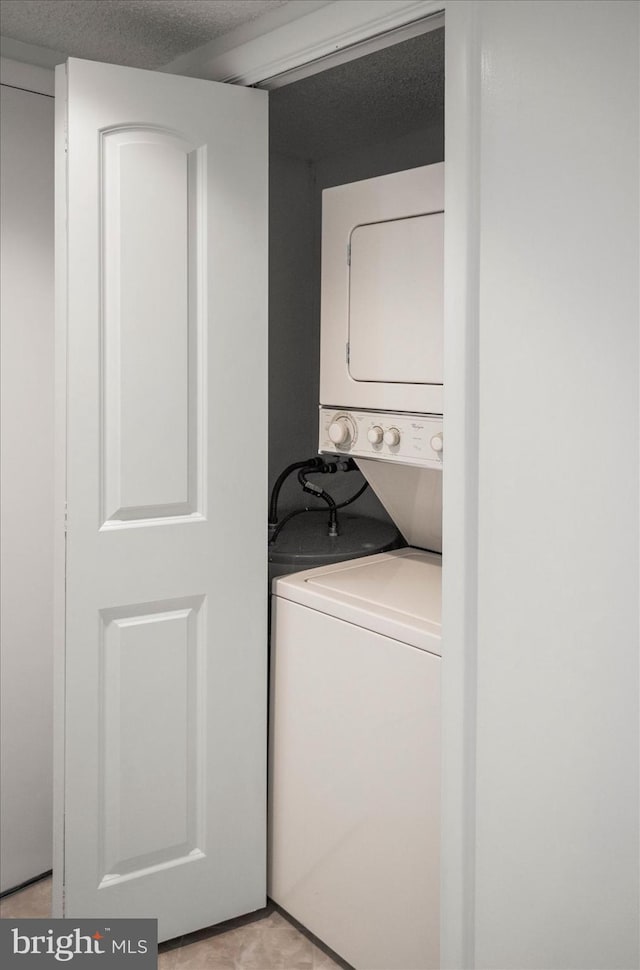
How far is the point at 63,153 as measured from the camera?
1868mm

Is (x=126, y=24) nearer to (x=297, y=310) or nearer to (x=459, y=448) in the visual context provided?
(x=297, y=310)

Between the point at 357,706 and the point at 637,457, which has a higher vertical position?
the point at 637,457

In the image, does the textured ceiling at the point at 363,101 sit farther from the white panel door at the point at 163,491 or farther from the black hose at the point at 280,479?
the black hose at the point at 280,479

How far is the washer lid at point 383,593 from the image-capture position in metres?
1.87

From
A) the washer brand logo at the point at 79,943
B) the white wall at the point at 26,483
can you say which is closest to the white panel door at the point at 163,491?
the washer brand logo at the point at 79,943

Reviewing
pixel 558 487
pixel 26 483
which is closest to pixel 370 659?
pixel 558 487

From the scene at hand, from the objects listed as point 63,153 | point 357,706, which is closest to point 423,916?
point 357,706

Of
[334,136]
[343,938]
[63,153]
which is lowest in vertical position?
[343,938]

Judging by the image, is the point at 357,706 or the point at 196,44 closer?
the point at 357,706

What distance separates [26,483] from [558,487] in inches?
60.5

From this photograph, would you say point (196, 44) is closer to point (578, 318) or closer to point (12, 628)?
point (578, 318)

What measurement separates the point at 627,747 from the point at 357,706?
0.77 metres

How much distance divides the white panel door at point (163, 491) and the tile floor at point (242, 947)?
0.06m

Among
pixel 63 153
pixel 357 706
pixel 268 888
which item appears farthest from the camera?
pixel 268 888
